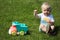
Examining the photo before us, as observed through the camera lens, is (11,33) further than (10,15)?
No

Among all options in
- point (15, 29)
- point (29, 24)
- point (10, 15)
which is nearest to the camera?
point (15, 29)

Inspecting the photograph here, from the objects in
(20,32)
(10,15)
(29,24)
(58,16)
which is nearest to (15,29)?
(20,32)

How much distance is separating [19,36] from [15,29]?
0.17 meters

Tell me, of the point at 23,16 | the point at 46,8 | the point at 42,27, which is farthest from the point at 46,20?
the point at 23,16

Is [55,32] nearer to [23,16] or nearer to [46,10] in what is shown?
[46,10]

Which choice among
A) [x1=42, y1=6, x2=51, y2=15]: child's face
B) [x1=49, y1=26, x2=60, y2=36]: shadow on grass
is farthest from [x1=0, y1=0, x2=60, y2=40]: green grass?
[x1=42, y1=6, x2=51, y2=15]: child's face

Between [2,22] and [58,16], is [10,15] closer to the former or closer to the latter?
[2,22]

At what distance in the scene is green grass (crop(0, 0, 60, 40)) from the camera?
188 inches

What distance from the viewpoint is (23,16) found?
18.5 feet

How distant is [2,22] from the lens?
17.3 feet

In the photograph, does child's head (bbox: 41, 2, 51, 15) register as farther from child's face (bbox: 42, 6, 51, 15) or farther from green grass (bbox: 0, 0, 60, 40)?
green grass (bbox: 0, 0, 60, 40)

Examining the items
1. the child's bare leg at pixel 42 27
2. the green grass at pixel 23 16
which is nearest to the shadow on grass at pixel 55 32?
the green grass at pixel 23 16

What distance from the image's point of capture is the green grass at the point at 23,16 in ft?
15.7

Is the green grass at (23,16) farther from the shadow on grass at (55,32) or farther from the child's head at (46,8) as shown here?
the child's head at (46,8)
